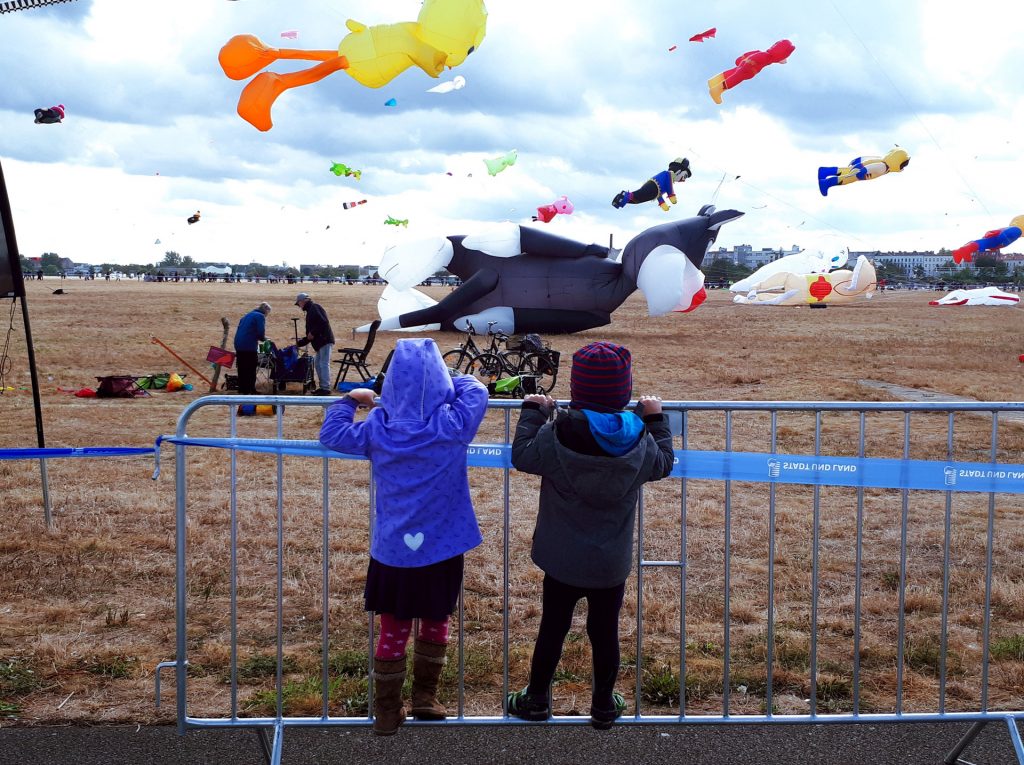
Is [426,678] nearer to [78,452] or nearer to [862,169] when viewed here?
[78,452]

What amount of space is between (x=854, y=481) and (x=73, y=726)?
3346 millimetres

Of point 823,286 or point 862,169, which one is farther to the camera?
point 823,286

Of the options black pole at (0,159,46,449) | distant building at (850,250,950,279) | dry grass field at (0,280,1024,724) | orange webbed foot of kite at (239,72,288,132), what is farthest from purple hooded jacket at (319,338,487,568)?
distant building at (850,250,950,279)

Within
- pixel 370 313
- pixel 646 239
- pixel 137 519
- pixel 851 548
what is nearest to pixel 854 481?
pixel 851 548

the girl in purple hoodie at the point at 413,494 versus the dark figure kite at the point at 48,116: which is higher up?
the dark figure kite at the point at 48,116

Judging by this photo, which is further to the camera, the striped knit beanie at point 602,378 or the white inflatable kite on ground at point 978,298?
the white inflatable kite on ground at point 978,298

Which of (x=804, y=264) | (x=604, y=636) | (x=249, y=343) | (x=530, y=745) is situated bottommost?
(x=530, y=745)

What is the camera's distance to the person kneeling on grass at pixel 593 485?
330cm

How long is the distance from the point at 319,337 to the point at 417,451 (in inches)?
450

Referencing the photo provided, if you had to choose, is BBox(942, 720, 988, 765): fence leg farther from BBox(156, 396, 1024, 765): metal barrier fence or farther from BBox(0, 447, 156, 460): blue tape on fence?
BBox(0, 447, 156, 460): blue tape on fence

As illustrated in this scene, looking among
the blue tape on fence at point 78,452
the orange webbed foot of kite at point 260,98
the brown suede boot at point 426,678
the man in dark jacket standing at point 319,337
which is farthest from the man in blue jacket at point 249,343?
the brown suede boot at point 426,678

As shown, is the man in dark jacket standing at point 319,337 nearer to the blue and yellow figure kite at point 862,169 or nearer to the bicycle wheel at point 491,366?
the bicycle wheel at point 491,366

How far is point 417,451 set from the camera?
3.43 metres

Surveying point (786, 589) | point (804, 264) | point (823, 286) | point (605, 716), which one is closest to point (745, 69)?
point (786, 589)
